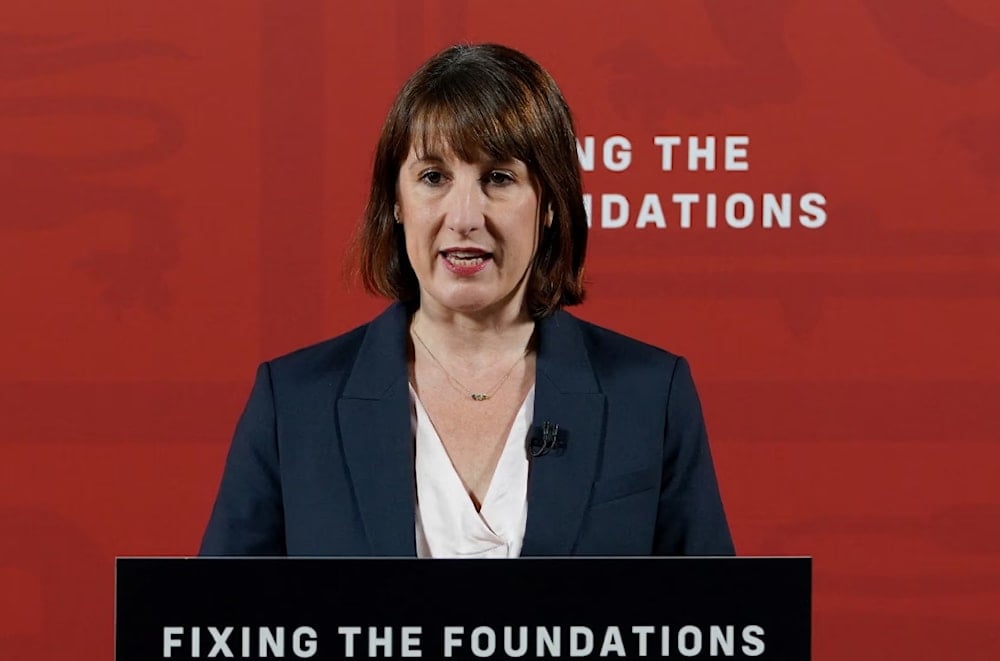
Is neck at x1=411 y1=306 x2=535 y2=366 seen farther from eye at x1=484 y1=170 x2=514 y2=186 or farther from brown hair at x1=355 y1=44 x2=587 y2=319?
eye at x1=484 y1=170 x2=514 y2=186

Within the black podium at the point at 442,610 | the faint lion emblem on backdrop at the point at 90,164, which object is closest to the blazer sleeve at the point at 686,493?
the black podium at the point at 442,610

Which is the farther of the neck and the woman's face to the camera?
the neck

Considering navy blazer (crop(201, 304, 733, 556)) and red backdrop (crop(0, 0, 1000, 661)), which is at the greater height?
red backdrop (crop(0, 0, 1000, 661))

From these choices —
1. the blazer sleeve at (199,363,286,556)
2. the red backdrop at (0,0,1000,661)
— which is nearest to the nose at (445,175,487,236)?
the blazer sleeve at (199,363,286,556)

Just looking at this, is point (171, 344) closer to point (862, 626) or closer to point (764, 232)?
point (764, 232)

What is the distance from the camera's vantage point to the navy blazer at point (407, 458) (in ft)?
4.77

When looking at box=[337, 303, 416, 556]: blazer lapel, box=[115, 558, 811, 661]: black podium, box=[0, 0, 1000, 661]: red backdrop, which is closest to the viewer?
box=[115, 558, 811, 661]: black podium

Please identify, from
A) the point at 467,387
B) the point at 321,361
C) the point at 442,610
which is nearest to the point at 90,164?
the point at 321,361

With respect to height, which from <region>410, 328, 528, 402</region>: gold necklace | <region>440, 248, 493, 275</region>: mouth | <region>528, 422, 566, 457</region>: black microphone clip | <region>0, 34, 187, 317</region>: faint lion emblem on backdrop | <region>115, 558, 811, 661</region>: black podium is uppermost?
<region>0, 34, 187, 317</region>: faint lion emblem on backdrop

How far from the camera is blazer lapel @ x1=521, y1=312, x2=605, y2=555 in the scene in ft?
4.72

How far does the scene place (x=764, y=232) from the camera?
8.24ft

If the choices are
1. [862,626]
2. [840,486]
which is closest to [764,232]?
[840,486]

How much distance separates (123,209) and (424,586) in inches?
66.7

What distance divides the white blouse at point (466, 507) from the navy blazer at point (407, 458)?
0.02m
